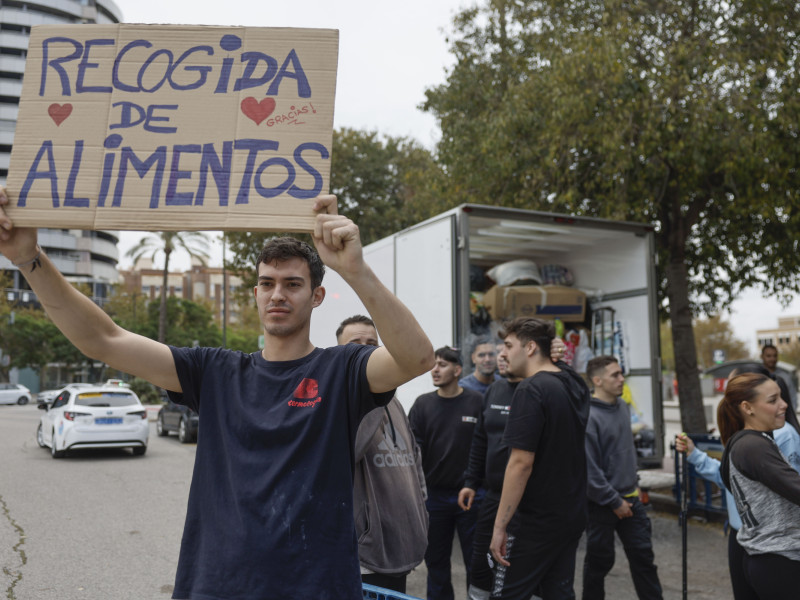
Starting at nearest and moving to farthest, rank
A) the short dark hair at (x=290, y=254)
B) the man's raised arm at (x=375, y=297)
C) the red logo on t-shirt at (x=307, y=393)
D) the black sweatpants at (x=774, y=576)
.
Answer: the man's raised arm at (x=375, y=297), the red logo on t-shirt at (x=307, y=393), the short dark hair at (x=290, y=254), the black sweatpants at (x=774, y=576)

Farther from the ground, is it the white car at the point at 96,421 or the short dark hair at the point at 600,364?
the short dark hair at the point at 600,364

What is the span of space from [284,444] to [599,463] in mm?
3656

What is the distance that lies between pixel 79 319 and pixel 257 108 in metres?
0.83

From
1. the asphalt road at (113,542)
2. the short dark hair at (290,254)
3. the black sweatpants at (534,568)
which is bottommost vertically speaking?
the asphalt road at (113,542)

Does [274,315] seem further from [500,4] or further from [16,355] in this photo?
[16,355]

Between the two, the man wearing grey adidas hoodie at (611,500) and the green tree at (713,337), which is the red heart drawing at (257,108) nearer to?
the man wearing grey adidas hoodie at (611,500)

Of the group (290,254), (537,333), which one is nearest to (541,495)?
(537,333)

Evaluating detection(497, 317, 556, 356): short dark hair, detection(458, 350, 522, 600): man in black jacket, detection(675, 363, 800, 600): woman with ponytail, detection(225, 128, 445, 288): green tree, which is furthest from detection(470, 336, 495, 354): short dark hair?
detection(225, 128, 445, 288): green tree

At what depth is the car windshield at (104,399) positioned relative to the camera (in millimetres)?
15477

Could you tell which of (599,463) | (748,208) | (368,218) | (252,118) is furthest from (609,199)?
(368,218)

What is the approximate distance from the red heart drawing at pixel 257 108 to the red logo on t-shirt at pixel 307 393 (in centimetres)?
80

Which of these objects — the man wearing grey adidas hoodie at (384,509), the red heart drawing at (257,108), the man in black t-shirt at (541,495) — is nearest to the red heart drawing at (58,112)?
the red heart drawing at (257,108)

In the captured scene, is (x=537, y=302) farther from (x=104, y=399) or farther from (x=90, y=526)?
(x=104, y=399)

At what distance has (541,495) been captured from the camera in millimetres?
4062
